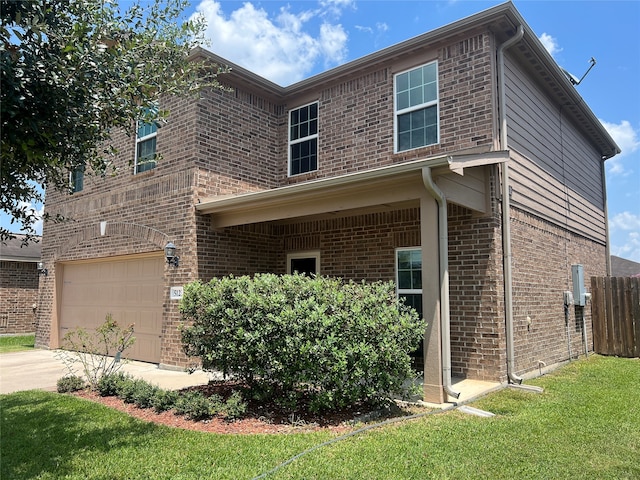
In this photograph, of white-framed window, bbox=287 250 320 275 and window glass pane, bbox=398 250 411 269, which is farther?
white-framed window, bbox=287 250 320 275

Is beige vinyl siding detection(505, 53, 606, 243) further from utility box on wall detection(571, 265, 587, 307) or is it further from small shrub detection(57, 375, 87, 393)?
small shrub detection(57, 375, 87, 393)

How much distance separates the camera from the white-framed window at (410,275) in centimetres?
860

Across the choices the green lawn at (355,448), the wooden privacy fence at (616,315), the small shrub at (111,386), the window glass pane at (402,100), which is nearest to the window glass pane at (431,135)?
the window glass pane at (402,100)

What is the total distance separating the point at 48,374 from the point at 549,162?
1119 cm

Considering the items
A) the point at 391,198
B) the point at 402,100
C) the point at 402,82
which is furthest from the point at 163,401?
the point at 402,82

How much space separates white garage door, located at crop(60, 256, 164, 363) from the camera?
395 inches

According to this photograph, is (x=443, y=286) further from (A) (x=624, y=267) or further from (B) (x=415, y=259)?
(A) (x=624, y=267)

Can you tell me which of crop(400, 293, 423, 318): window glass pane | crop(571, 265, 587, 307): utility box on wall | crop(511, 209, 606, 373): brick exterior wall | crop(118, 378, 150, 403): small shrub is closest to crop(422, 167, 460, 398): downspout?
crop(400, 293, 423, 318): window glass pane

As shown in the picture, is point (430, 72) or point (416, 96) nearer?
point (430, 72)

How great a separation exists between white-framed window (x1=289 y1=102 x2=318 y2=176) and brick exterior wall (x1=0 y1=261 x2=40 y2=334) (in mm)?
12390

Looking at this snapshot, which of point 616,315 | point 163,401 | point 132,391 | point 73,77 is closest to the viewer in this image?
point 73,77

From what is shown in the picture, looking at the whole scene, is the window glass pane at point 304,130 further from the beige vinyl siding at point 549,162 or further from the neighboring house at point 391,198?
the beige vinyl siding at point 549,162

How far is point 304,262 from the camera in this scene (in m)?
10.5

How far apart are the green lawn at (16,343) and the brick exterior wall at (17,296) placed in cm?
79
